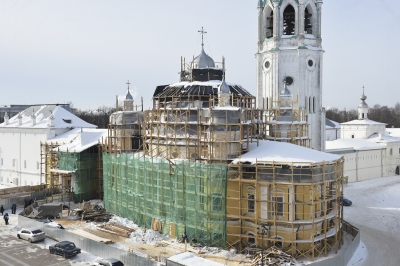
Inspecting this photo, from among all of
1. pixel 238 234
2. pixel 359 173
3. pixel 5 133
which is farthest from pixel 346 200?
pixel 5 133

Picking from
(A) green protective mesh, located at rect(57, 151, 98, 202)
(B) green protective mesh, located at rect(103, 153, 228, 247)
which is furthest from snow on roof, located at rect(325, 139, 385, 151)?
(B) green protective mesh, located at rect(103, 153, 228, 247)

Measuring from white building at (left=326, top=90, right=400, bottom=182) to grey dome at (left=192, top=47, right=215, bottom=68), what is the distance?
22785 millimetres

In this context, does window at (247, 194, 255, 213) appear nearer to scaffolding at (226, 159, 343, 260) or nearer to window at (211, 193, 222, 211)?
scaffolding at (226, 159, 343, 260)

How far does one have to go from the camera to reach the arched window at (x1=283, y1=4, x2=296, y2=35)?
40094 millimetres

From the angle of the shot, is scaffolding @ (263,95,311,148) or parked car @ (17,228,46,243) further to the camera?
scaffolding @ (263,95,311,148)

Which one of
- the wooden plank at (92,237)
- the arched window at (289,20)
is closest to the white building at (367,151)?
the arched window at (289,20)

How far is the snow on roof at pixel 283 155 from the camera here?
24547 millimetres

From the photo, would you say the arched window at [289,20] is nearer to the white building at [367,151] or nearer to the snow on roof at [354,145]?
the white building at [367,151]

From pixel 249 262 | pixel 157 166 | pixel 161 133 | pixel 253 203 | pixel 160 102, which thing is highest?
pixel 160 102

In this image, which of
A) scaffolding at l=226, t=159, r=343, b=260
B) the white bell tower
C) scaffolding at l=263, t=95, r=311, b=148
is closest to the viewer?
scaffolding at l=226, t=159, r=343, b=260

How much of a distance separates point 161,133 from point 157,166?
292 centimetres

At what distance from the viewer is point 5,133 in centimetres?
5169

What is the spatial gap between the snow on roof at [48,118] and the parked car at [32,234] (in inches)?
784

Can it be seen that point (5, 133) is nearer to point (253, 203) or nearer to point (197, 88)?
point (197, 88)
